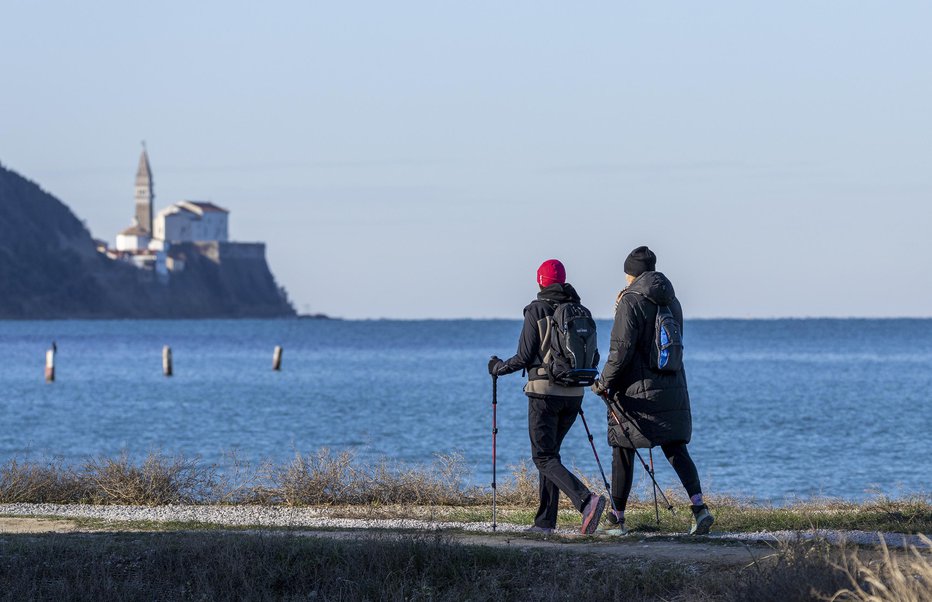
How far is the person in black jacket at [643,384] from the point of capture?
10492 millimetres

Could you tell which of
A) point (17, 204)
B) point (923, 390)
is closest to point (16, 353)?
point (923, 390)

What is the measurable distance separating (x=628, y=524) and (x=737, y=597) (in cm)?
345

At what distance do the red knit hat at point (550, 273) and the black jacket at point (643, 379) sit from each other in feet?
1.70

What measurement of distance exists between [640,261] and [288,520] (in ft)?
13.6

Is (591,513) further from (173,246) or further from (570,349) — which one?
(173,246)

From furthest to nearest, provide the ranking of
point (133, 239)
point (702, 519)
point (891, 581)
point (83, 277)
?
point (133, 239)
point (83, 277)
point (702, 519)
point (891, 581)

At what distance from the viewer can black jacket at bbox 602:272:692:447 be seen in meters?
10.5

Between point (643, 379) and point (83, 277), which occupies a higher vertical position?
point (83, 277)

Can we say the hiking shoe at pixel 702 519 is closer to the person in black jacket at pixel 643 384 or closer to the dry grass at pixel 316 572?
the person in black jacket at pixel 643 384

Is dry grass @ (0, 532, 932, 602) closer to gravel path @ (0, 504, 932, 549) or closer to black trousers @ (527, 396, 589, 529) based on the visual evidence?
black trousers @ (527, 396, 589, 529)

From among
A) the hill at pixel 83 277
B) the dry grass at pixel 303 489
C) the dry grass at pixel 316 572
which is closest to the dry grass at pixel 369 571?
the dry grass at pixel 316 572

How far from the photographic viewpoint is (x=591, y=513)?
35.3ft

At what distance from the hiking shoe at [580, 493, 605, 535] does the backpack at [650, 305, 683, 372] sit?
1.12m

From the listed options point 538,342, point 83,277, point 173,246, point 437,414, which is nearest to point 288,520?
point 538,342
